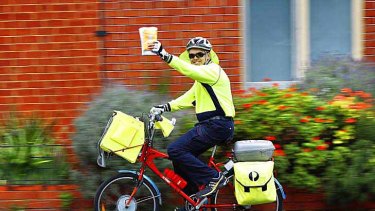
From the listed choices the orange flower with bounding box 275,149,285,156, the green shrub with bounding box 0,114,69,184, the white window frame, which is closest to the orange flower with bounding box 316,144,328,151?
the orange flower with bounding box 275,149,285,156

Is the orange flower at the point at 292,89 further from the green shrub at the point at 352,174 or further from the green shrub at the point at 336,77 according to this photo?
the green shrub at the point at 352,174

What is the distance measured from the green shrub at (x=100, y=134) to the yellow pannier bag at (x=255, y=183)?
916 mm

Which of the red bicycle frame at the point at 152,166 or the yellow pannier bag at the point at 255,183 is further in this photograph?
the red bicycle frame at the point at 152,166

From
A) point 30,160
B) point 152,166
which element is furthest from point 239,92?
point 30,160

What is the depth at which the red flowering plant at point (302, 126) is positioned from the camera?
25.1 ft

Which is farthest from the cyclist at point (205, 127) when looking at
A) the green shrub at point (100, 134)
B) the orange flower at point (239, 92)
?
the orange flower at point (239, 92)

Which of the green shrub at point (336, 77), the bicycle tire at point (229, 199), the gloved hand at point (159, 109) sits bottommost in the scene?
the bicycle tire at point (229, 199)

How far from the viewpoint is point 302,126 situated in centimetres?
774

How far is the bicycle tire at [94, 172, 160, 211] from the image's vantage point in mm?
7445

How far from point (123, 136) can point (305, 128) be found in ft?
6.18

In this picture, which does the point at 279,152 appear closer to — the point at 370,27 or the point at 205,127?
the point at 205,127

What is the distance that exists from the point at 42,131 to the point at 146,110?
4.81ft

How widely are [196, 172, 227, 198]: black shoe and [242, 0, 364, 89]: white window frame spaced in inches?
79.1

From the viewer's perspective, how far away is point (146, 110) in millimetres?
7961
